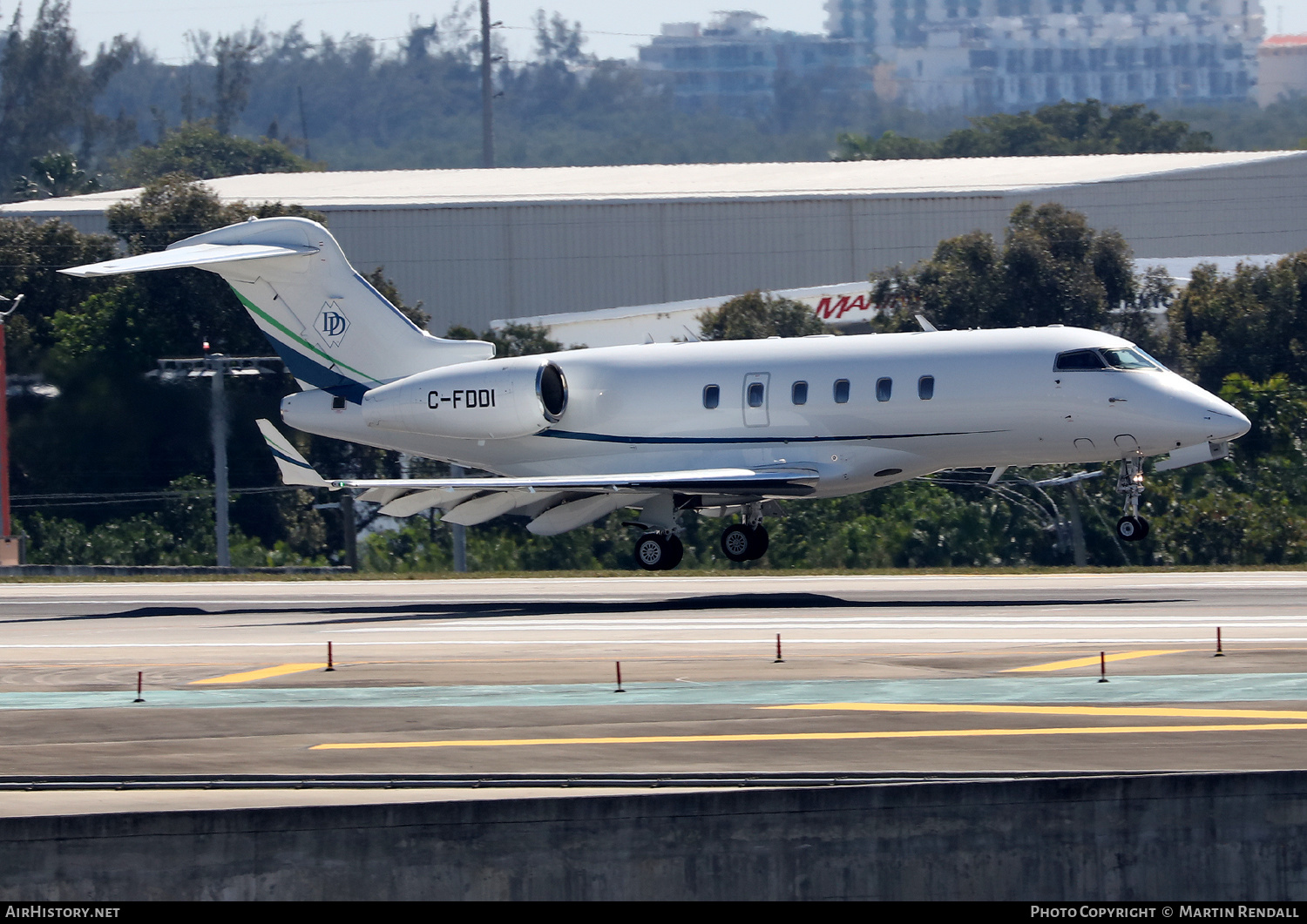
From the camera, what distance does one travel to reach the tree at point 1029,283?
53.1 m

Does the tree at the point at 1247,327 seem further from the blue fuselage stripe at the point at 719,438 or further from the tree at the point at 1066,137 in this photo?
the tree at the point at 1066,137

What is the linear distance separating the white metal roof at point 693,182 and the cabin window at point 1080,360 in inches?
1777

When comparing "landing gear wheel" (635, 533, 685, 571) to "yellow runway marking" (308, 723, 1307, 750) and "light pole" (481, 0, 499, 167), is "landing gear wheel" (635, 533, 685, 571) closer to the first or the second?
"yellow runway marking" (308, 723, 1307, 750)

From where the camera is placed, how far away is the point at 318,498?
5175 centimetres

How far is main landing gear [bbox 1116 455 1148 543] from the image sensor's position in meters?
27.4

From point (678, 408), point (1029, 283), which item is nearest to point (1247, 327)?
point (1029, 283)

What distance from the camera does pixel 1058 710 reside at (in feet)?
52.5

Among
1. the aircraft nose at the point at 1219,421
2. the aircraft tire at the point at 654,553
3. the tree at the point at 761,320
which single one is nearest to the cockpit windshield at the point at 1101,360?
the aircraft nose at the point at 1219,421

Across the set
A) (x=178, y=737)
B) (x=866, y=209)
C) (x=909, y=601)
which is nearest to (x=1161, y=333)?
(x=866, y=209)

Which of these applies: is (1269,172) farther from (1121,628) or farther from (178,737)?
(178,737)

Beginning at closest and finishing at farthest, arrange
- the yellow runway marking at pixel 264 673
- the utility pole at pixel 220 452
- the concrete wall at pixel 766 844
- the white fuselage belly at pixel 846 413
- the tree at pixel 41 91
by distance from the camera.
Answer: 1. the concrete wall at pixel 766 844
2. the yellow runway marking at pixel 264 673
3. the white fuselage belly at pixel 846 413
4. the utility pole at pixel 220 452
5. the tree at pixel 41 91

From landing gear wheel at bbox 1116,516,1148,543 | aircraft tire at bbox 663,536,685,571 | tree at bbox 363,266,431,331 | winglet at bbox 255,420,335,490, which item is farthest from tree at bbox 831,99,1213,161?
winglet at bbox 255,420,335,490

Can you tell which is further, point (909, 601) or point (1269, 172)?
point (1269, 172)

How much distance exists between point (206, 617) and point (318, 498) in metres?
24.5
